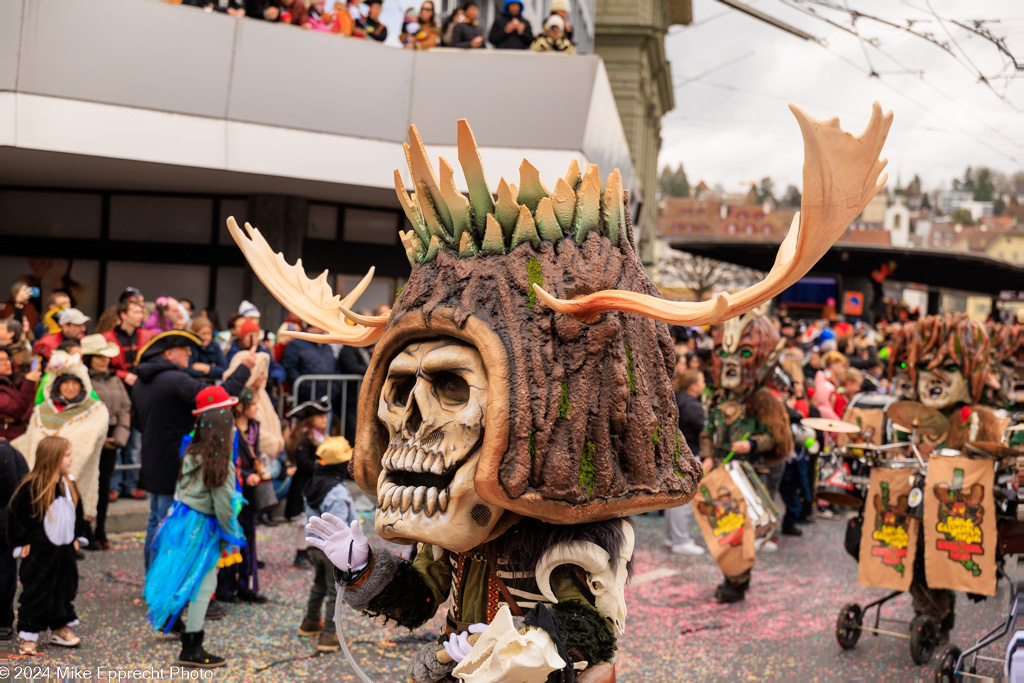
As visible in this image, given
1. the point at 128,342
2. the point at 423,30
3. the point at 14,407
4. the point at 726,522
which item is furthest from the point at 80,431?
the point at 423,30

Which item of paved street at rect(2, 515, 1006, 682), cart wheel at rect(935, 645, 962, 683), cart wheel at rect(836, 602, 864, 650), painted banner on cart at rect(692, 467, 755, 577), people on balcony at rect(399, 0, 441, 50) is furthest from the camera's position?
people on balcony at rect(399, 0, 441, 50)

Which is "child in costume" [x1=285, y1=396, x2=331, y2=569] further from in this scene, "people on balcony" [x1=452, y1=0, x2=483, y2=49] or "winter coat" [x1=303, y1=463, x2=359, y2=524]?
"people on balcony" [x1=452, y1=0, x2=483, y2=49]

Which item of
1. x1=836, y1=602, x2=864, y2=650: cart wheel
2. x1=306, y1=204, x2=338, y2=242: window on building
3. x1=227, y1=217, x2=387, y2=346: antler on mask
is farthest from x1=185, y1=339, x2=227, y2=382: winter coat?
x1=306, y1=204, x2=338, y2=242: window on building

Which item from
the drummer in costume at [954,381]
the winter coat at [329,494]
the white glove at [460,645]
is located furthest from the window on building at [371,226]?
the white glove at [460,645]

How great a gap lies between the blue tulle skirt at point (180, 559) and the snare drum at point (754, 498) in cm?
375

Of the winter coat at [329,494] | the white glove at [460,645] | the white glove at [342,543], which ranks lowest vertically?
the winter coat at [329,494]

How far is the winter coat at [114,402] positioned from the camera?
24.0ft

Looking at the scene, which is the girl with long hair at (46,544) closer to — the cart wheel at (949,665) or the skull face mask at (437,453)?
the skull face mask at (437,453)

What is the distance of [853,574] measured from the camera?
833 cm

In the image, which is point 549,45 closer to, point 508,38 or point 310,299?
point 508,38

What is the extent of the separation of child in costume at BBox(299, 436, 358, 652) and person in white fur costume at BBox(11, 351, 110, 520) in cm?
179

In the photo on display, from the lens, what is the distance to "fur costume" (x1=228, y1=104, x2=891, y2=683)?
9.32 feet

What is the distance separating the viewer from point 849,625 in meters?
6.21

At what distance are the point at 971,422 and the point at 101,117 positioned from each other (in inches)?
364
